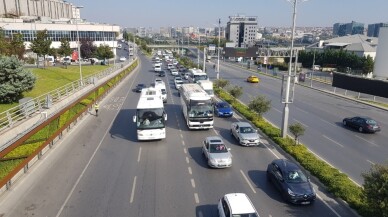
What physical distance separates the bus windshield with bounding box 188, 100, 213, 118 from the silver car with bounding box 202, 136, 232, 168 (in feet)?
21.7

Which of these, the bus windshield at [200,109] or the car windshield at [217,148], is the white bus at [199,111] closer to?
the bus windshield at [200,109]

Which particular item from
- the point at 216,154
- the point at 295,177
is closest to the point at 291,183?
the point at 295,177

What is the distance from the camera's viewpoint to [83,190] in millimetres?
18766

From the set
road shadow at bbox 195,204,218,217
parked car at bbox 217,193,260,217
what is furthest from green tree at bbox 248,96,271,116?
parked car at bbox 217,193,260,217

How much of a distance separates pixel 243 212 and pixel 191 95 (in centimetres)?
1752

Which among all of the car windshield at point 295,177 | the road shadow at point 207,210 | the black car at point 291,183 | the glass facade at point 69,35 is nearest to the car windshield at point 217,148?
the black car at point 291,183

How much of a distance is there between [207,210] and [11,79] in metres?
26.1

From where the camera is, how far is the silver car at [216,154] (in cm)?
2155

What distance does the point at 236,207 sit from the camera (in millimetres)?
14508

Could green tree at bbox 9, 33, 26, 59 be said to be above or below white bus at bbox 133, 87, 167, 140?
above

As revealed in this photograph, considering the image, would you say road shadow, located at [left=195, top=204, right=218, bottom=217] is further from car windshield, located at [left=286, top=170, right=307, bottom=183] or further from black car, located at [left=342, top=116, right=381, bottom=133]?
black car, located at [left=342, top=116, right=381, bottom=133]

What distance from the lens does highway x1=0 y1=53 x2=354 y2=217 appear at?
659 inches

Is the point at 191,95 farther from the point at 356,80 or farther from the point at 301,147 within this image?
the point at 356,80

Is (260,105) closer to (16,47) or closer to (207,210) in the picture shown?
(207,210)
